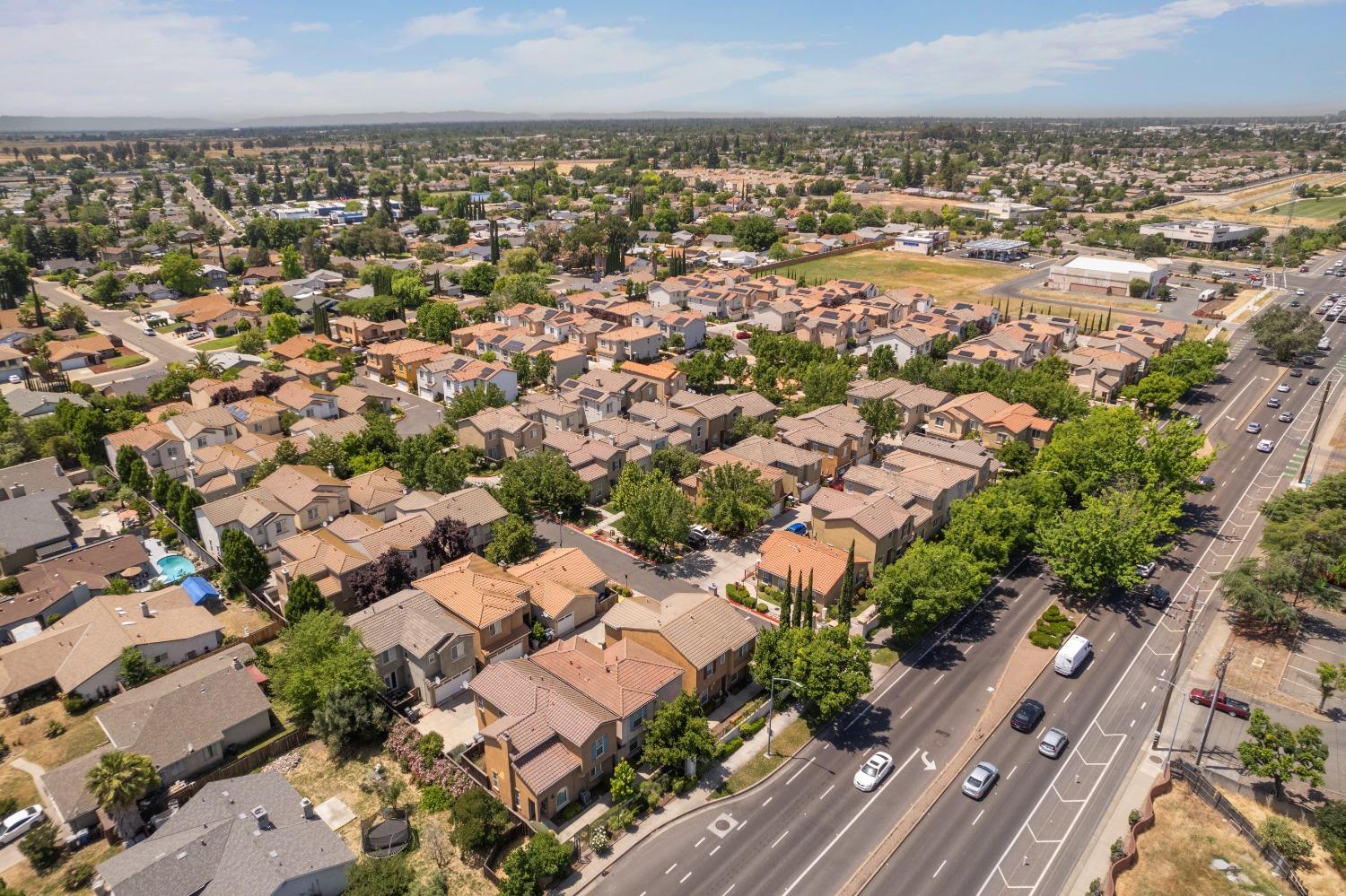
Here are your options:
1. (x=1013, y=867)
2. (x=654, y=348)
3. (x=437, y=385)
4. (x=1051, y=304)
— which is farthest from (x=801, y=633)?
(x=1051, y=304)

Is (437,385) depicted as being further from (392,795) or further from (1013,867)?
(1013,867)

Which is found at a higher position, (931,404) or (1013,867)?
(931,404)

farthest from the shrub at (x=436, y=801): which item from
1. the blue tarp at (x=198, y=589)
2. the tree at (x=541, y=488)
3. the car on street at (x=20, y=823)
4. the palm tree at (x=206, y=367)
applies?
the palm tree at (x=206, y=367)

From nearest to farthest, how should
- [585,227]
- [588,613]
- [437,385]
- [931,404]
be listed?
[588,613]
[931,404]
[437,385]
[585,227]

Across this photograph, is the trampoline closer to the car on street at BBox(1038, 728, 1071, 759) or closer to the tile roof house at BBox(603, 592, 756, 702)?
the tile roof house at BBox(603, 592, 756, 702)

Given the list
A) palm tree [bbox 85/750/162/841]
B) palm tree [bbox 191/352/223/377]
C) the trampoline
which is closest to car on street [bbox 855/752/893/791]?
the trampoline

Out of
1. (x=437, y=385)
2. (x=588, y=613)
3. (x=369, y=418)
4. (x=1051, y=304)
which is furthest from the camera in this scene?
(x=1051, y=304)

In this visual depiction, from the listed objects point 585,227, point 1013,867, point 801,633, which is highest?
point 585,227
